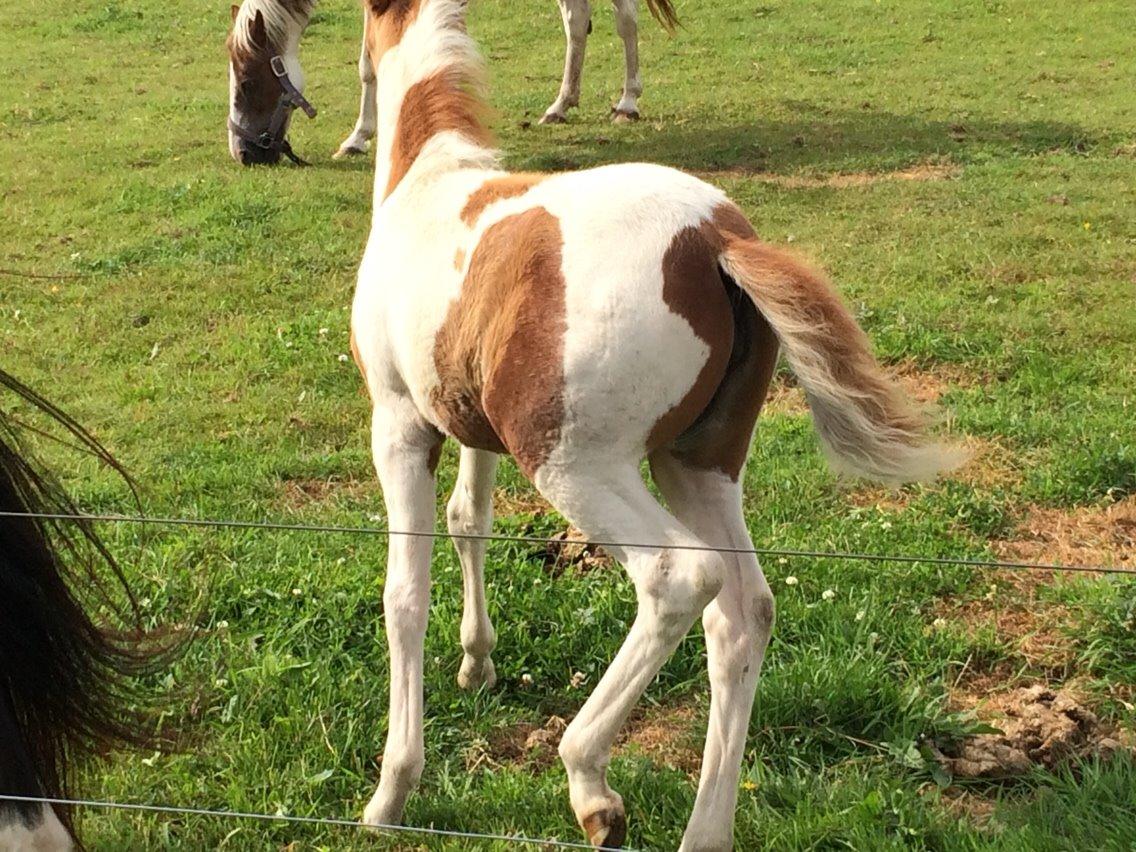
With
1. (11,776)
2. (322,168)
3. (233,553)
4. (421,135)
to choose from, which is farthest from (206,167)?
(11,776)

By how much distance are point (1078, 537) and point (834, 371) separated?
1975mm

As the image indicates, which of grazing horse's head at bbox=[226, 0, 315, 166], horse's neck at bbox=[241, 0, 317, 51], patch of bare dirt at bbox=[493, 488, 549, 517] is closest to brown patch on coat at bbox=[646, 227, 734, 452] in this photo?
patch of bare dirt at bbox=[493, 488, 549, 517]

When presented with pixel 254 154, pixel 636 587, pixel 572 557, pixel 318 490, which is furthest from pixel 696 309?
pixel 254 154

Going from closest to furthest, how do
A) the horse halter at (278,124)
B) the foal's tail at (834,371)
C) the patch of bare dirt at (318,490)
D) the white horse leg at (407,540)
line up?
the foal's tail at (834,371) < the white horse leg at (407,540) < the patch of bare dirt at (318,490) < the horse halter at (278,124)

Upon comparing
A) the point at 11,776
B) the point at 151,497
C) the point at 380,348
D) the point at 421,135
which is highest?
the point at 421,135

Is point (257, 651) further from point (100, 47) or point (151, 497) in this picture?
point (100, 47)

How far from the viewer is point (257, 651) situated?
12.0 ft

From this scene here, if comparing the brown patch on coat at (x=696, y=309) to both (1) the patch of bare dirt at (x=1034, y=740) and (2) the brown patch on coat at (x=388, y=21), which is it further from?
(2) the brown patch on coat at (x=388, y=21)

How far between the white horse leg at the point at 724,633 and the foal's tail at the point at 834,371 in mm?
309

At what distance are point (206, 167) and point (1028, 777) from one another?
8188 millimetres

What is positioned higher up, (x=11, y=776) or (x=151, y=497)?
(x=11, y=776)

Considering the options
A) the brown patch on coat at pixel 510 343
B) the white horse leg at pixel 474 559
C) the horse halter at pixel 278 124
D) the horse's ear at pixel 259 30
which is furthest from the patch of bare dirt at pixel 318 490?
the horse's ear at pixel 259 30

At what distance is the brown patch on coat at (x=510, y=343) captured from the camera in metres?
2.59

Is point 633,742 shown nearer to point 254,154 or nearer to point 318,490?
point 318,490
